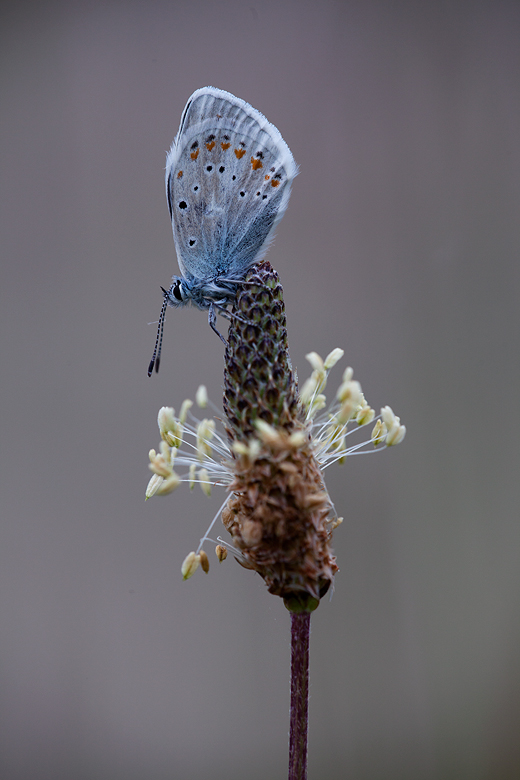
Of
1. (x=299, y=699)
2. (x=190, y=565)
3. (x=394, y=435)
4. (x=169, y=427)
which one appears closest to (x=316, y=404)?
(x=394, y=435)

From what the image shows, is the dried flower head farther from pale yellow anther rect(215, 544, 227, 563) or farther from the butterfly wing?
the butterfly wing

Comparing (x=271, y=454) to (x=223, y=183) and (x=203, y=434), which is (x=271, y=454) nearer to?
(x=203, y=434)

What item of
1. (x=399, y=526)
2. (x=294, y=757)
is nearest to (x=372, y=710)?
(x=399, y=526)

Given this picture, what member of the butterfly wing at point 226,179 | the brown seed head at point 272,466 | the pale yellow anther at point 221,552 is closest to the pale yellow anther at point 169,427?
the brown seed head at point 272,466

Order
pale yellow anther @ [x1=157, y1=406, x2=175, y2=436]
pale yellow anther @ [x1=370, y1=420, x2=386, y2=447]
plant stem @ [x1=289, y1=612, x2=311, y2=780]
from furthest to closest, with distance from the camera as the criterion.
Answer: pale yellow anther @ [x1=370, y1=420, x2=386, y2=447] → pale yellow anther @ [x1=157, y1=406, x2=175, y2=436] → plant stem @ [x1=289, y1=612, x2=311, y2=780]

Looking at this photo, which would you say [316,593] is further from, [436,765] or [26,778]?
[26,778]

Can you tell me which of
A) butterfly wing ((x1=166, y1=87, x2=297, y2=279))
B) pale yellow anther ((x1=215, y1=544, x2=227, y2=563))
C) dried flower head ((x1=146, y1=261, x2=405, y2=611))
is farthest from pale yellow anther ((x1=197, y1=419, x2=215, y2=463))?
butterfly wing ((x1=166, y1=87, x2=297, y2=279))
